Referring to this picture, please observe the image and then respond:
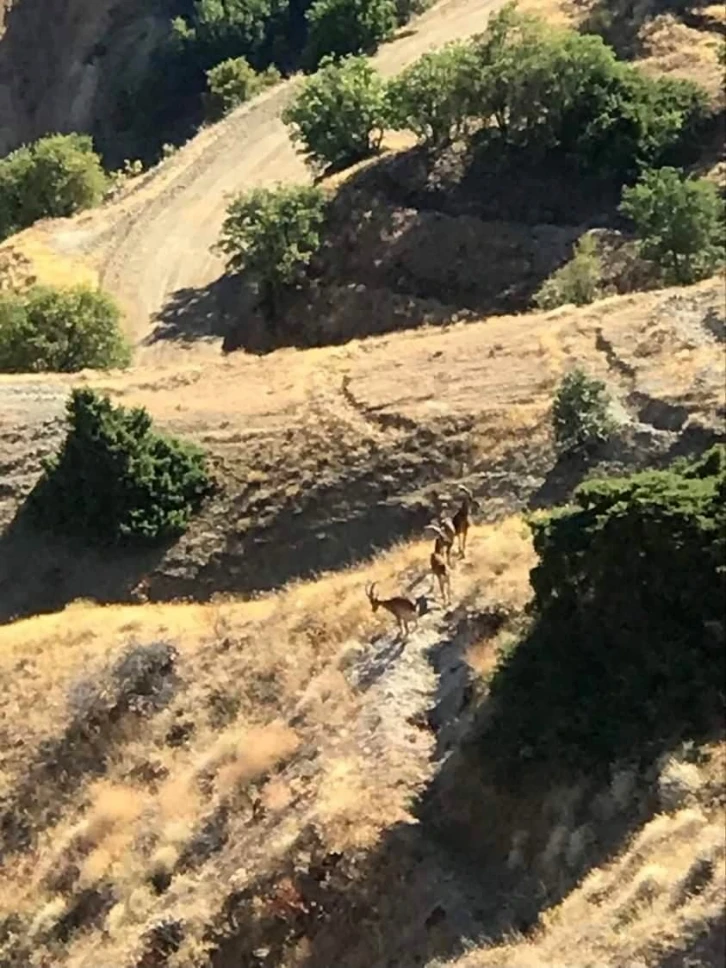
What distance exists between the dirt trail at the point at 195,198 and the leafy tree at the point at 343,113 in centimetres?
411

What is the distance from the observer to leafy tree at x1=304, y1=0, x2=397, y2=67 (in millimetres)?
77312

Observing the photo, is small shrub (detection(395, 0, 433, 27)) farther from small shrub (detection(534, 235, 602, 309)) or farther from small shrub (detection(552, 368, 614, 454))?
small shrub (detection(552, 368, 614, 454))

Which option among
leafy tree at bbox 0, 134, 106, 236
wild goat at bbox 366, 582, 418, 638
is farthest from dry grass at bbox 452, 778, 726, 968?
leafy tree at bbox 0, 134, 106, 236

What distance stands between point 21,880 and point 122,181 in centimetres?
5258

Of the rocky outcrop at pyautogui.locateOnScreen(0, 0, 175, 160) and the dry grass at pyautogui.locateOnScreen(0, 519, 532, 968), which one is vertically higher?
the dry grass at pyautogui.locateOnScreen(0, 519, 532, 968)

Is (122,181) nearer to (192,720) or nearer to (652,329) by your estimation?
(652,329)

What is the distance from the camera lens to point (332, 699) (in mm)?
28141

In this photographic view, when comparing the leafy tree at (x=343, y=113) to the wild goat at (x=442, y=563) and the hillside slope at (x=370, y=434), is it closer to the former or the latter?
the hillside slope at (x=370, y=434)

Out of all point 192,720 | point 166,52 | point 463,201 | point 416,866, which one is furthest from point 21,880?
point 166,52

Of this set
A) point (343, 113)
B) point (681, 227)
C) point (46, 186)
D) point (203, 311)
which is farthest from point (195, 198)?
point (681, 227)

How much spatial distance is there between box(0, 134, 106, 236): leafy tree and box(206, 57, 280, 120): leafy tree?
36.9 ft

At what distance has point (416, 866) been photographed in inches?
927

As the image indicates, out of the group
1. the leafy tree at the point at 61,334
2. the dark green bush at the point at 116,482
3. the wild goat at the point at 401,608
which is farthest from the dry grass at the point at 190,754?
the leafy tree at the point at 61,334

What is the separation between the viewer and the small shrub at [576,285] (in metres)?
48.3
